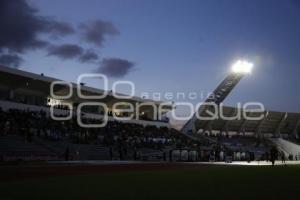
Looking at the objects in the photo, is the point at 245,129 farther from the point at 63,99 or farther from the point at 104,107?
the point at 63,99

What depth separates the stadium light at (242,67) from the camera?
68.3m

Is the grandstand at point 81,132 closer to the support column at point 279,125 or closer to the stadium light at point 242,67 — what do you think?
the stadium light at point 242,67

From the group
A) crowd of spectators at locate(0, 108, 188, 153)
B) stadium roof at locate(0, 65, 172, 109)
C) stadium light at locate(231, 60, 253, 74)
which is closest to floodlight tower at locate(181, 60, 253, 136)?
stadium light at locate(231, 60, 253, 74)

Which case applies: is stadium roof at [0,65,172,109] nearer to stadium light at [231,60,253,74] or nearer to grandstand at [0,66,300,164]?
grandstand at [0,66,300,164]

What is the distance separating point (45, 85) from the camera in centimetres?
5003

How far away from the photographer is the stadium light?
68.3 m

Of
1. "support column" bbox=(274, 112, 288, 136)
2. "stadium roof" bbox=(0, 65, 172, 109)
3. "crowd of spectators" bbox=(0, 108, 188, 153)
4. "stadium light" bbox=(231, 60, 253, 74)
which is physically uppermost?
"stadium light" bbox=(231, 60, 253, 74)

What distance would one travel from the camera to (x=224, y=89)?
7344 cm

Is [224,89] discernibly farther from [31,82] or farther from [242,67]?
[31,82]

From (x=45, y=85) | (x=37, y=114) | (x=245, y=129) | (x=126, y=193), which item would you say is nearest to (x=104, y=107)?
(x=45, y=85)

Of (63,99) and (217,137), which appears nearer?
(63,99)

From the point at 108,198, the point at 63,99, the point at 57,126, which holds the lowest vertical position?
the point at 108,198

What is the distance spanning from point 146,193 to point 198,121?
6805 cm

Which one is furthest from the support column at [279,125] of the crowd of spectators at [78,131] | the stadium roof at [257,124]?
the crowd of spectators at [78,131]
